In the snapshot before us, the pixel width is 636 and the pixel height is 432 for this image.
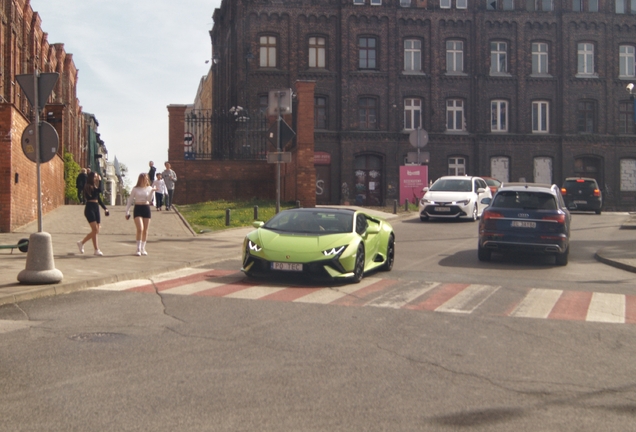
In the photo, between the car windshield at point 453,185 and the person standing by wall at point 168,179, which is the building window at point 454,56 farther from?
the person standing by wall at point 168,179

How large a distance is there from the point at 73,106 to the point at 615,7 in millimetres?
35451

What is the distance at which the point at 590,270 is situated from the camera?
16.0 meters

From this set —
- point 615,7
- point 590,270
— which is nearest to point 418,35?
point 615,7

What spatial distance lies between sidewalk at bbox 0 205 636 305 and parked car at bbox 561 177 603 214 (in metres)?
10.3

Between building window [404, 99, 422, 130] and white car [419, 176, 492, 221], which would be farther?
building window [404, 99, 422, 130]

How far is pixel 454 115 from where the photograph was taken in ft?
168

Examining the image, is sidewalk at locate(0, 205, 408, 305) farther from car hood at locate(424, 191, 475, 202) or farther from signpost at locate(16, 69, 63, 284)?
car hood at locate(424, 191, 475, 202)

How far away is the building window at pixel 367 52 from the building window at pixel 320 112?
3.25 meters

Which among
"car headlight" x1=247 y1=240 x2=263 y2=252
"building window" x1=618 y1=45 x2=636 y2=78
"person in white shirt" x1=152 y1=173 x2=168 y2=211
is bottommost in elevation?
"car headlight" x1=247 y1=240 x2=263 y2=252

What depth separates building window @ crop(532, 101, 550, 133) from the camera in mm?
51938

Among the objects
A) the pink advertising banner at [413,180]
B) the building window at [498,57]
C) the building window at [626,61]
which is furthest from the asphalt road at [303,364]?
the building window at [626,61]

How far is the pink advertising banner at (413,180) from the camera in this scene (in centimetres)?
3825

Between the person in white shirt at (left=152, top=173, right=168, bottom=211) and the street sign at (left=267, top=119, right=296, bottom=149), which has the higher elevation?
the street sign at (left=267, top=119, right=296, bottom=149)

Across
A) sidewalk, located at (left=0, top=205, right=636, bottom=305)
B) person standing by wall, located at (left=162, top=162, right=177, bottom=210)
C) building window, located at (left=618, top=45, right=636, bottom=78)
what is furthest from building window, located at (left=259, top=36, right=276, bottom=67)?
sidewalk, located at (left=0, top=205, right=636, bottom=305)
